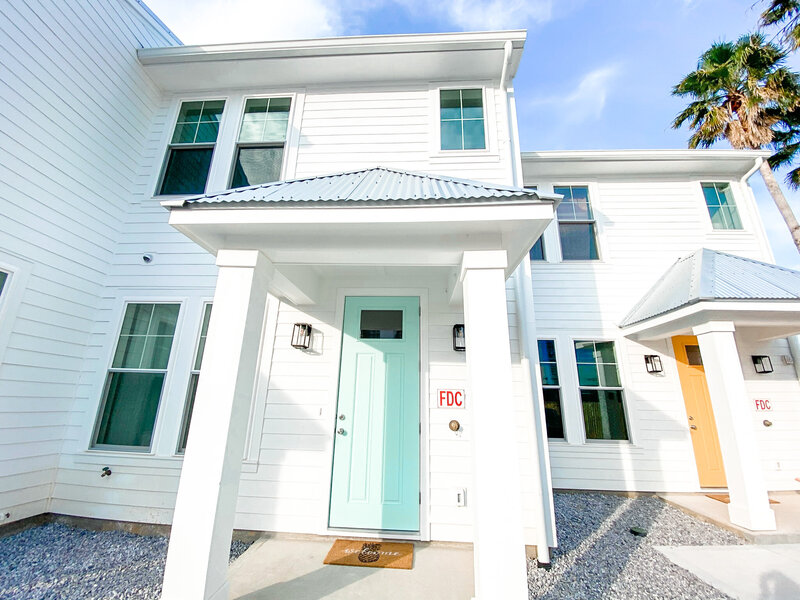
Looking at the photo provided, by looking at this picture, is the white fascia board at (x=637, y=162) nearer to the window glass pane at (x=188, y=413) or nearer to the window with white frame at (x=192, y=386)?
the window with white frame at (x=192, y=386)

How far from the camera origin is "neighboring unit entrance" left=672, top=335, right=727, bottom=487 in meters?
4.71

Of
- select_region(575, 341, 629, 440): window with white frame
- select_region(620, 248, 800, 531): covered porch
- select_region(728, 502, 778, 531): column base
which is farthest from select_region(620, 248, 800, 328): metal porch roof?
select_region(728, 502, 778, 531): column base

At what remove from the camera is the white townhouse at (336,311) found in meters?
2.23

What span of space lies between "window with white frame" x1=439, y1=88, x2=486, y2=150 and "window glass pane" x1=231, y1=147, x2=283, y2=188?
7.80ft

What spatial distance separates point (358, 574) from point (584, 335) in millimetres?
4663

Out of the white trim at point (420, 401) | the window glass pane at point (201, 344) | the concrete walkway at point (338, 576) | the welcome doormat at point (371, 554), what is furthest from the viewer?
the window glass pane at point (201, 344)

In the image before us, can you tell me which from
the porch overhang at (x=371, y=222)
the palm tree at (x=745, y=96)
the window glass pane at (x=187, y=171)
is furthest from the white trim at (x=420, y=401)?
the palm tree at (x=745, y=96)

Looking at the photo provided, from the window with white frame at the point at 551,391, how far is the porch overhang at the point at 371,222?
3253 mm

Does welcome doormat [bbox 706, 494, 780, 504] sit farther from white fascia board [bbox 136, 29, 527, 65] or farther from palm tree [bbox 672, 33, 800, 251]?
white fascia board [bbox 136, 29, 527, 65]

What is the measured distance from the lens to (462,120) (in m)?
4.44

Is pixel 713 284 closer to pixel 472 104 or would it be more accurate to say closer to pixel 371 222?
pixel 472 104

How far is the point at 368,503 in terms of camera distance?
3180 mm

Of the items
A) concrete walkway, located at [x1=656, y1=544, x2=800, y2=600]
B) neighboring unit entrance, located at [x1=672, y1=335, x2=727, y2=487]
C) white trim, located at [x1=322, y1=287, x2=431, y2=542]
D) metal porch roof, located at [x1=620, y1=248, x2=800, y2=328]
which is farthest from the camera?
neighboring unit entrance, located at [x1=672, y1=335, x2=727, y2=487]

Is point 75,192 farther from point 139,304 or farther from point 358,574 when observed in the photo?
point 358,574
